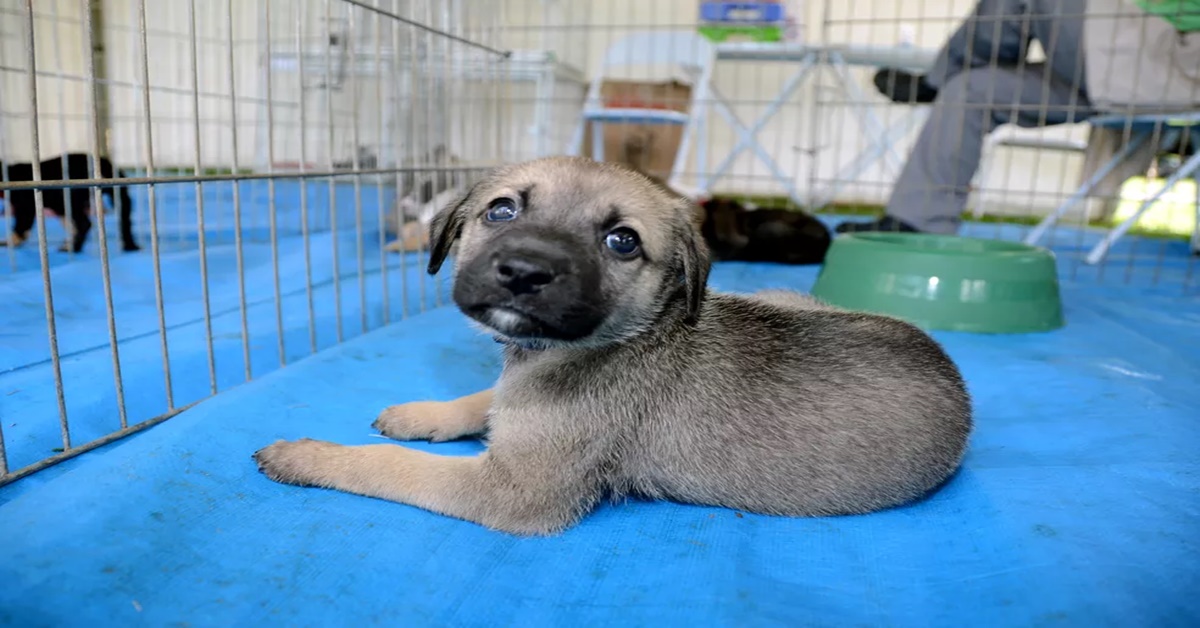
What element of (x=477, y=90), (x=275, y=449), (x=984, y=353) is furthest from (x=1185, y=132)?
(x=275, y=449)

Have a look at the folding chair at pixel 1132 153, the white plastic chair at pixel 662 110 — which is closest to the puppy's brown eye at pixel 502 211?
the folding chair at pixel 1132 153

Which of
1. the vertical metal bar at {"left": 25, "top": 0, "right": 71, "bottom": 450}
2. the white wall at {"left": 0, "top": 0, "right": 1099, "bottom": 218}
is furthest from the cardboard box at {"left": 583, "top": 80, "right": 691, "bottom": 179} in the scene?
the vertical metal bar at {"left": 25, "top": 0, "right": 71, "bottom": 450}

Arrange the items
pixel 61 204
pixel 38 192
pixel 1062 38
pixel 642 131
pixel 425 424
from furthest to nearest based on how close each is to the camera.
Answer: pixel 642 131 < pixel 1062 38 < pixel 61 204 < pixel 425 424 < pixel 38 192

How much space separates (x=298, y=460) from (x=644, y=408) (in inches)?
42.2

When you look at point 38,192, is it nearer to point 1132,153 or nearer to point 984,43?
point 984,43

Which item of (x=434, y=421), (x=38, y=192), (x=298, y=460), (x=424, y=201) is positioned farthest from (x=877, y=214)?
(x=38, y=192)

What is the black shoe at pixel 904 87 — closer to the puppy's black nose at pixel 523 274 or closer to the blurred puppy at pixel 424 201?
the blurred puppy at pixel 424 201

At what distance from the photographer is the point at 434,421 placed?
284 centimetres

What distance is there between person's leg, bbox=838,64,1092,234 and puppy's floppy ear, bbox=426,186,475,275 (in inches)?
219

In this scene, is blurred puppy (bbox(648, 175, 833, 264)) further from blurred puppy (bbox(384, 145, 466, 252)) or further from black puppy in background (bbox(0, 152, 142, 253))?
black puppy in background (bbox(0, 152, 142, 253))

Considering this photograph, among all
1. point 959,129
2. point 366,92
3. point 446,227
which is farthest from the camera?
Result: point 366,92

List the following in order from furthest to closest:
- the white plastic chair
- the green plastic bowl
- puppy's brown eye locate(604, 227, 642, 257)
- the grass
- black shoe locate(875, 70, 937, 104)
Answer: the grass, the white plastic chair, black shoe locate(875, 70, 937, 104), the green plastic bowl, puppy's brown eye locate(604, 227, 642, 257)

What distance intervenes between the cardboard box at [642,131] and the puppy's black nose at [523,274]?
7.93 meters

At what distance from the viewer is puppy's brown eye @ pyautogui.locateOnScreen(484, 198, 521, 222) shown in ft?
7.84
